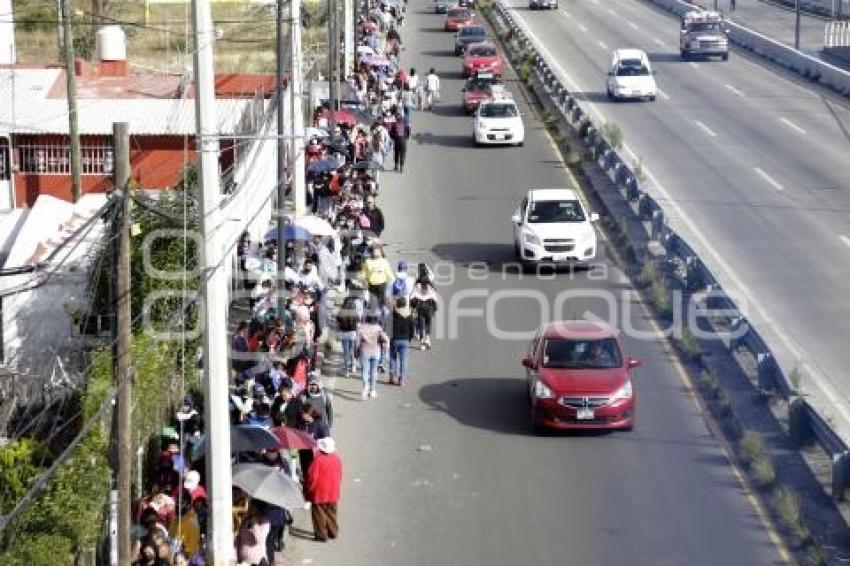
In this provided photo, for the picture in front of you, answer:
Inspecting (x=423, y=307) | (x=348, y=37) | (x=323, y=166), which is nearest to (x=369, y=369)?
(x=423, y=307)

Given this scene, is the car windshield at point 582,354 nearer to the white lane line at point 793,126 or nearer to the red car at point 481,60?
the white lane line at point 793,126

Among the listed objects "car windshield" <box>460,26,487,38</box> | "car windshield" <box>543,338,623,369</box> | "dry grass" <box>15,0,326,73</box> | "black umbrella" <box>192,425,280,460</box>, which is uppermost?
"black umbrella" <box>192,425,280,460</box>

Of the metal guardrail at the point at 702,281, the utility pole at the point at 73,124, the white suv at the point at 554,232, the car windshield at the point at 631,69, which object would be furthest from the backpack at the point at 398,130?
the car windshield at the point at 631,69

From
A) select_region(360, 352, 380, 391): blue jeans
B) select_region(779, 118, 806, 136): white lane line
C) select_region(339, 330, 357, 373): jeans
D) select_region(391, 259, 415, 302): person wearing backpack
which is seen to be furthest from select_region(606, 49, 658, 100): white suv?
select_region(360, 352, 380, 391): blue jeans

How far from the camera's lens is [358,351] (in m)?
26.6

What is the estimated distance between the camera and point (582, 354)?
79.0 ft

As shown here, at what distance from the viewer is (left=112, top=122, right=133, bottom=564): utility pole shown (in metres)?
16.4

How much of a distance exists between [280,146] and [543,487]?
958 cm

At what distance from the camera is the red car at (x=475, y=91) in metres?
53.5

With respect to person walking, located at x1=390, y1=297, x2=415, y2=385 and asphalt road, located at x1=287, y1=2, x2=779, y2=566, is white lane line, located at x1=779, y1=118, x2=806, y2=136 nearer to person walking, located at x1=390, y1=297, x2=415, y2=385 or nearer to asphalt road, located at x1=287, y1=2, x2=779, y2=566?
asphalt road, located at x1=287, y1=2, x2=779, y2=566

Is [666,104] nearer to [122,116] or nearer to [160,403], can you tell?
[122,116]

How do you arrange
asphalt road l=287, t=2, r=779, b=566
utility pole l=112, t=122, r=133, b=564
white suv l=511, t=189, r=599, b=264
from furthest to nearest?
1. white suv l=511, t=189, r=599, b=264
2. asphalt road l=287, t=2, r=779, b=566
3. utility pole l=112, t=122, r=133, b=564

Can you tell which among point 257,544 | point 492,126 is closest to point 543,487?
point 257,544

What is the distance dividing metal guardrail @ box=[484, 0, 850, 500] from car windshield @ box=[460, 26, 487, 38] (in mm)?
9766
